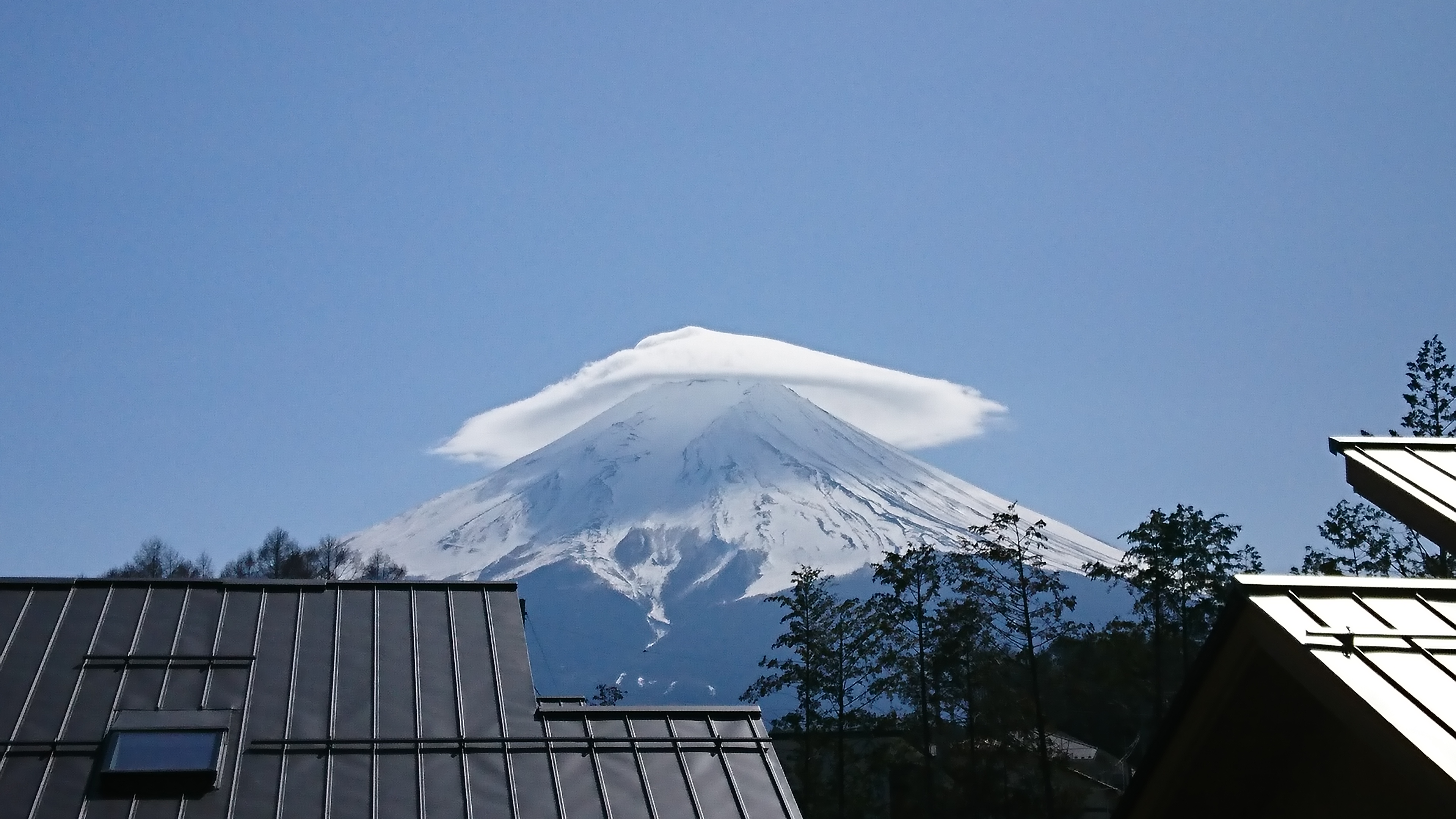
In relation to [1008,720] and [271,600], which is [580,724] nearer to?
[271,600]

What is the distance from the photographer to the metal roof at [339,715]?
38.5 feet

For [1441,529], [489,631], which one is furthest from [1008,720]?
[1441,529]

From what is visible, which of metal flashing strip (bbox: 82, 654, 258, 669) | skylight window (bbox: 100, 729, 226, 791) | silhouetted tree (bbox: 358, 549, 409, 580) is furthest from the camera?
silhouetted tree (bbox: 358, 549, 409, 580)

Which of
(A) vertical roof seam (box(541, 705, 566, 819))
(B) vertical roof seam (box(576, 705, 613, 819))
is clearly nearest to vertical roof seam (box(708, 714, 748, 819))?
(B) vertical roof seam (box(576, 705, 613, 819))

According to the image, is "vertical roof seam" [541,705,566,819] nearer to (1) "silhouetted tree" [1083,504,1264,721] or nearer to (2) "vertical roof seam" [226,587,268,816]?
(2) "vertical roof seam" [226,587,268,816]

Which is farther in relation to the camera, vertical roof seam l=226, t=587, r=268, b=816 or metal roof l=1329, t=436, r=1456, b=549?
vertical roof seam l=226, t=587, r=268, b=816

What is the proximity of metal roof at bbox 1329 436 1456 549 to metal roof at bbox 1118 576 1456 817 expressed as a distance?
1146mm

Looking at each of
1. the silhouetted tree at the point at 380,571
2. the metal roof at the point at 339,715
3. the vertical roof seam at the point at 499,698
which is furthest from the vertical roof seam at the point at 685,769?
the silhouetted tree at the point at 380,571

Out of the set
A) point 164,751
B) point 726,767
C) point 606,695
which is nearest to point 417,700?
point 164,751

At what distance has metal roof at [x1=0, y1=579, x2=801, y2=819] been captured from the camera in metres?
11.7

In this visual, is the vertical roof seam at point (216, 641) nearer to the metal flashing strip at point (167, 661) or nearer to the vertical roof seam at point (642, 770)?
the metal flashing strip at point (167, 661)

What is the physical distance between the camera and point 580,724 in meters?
12.9

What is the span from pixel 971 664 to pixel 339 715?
34519 millimetres

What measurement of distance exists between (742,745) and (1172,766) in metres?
7.46
